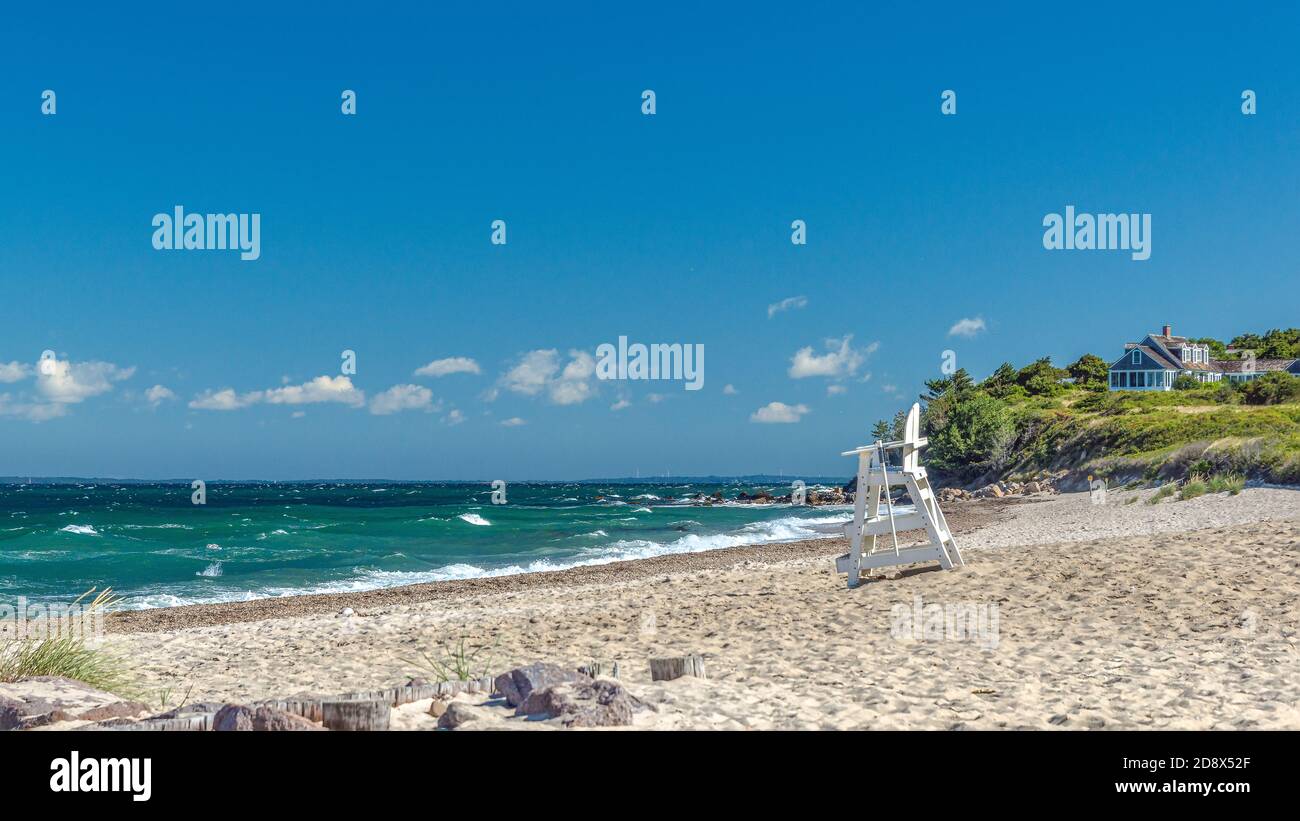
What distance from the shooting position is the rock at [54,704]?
5691mm

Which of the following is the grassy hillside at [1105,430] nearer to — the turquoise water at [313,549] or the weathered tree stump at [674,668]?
the turquoise water at [313,549]

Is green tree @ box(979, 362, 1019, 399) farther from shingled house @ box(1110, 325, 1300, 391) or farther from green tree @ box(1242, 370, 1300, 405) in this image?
green tree @ box(1242, 370, 1300, 405)

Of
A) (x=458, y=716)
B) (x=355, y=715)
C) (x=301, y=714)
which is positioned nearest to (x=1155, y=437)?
(x=458, y=716)

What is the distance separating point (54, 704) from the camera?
6.06 m

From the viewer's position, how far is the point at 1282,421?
36594mm

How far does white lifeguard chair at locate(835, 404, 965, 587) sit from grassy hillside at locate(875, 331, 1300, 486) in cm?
1882

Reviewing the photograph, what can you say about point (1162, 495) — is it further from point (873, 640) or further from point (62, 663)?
point (62, 663)

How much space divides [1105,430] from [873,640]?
46.0 meters

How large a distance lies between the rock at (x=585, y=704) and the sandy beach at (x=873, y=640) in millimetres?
219

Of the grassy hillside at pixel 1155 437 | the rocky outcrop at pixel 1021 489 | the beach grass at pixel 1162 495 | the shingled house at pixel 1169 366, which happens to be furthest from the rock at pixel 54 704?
the shingled house at pixel 1169 366
